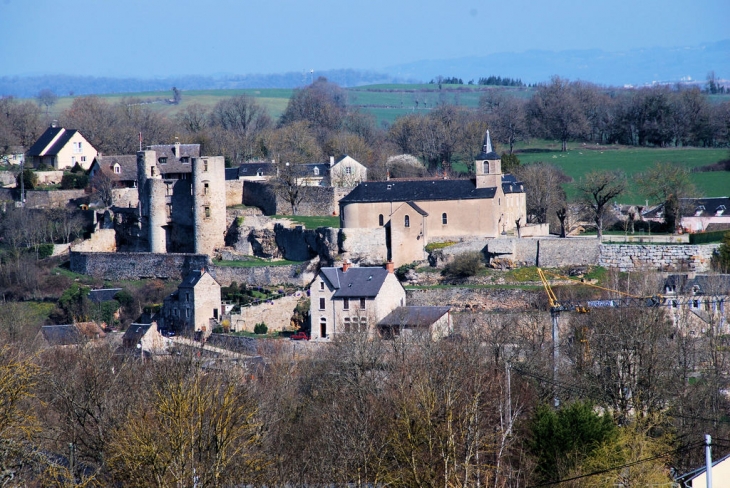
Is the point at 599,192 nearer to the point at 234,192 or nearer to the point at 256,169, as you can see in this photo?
the point at 234,192

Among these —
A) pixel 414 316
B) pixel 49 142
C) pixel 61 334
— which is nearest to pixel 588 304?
pixel 414 316

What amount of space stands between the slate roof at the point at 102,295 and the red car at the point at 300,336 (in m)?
9.23

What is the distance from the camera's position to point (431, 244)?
55281mm

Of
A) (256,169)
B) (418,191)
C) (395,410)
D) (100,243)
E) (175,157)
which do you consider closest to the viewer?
(395,410)

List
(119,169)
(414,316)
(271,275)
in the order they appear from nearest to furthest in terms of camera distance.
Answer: (414,316), (271,275), (119,169)

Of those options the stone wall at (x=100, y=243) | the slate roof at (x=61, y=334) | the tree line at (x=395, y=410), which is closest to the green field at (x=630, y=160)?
the stone wall at (x=100, y=243)

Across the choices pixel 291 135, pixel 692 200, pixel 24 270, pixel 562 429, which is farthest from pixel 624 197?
pixel 562 429

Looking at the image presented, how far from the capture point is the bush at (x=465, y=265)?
174ft

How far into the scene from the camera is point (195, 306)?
170 feet

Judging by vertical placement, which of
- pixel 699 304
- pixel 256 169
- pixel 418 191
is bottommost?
pixel 699 304

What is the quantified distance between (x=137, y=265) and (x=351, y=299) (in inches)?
515

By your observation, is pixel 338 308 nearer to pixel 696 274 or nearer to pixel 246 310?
pixel 246 310

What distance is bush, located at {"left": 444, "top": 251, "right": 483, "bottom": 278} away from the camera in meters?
52.9

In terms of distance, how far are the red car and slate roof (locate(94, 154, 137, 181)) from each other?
21.1m
